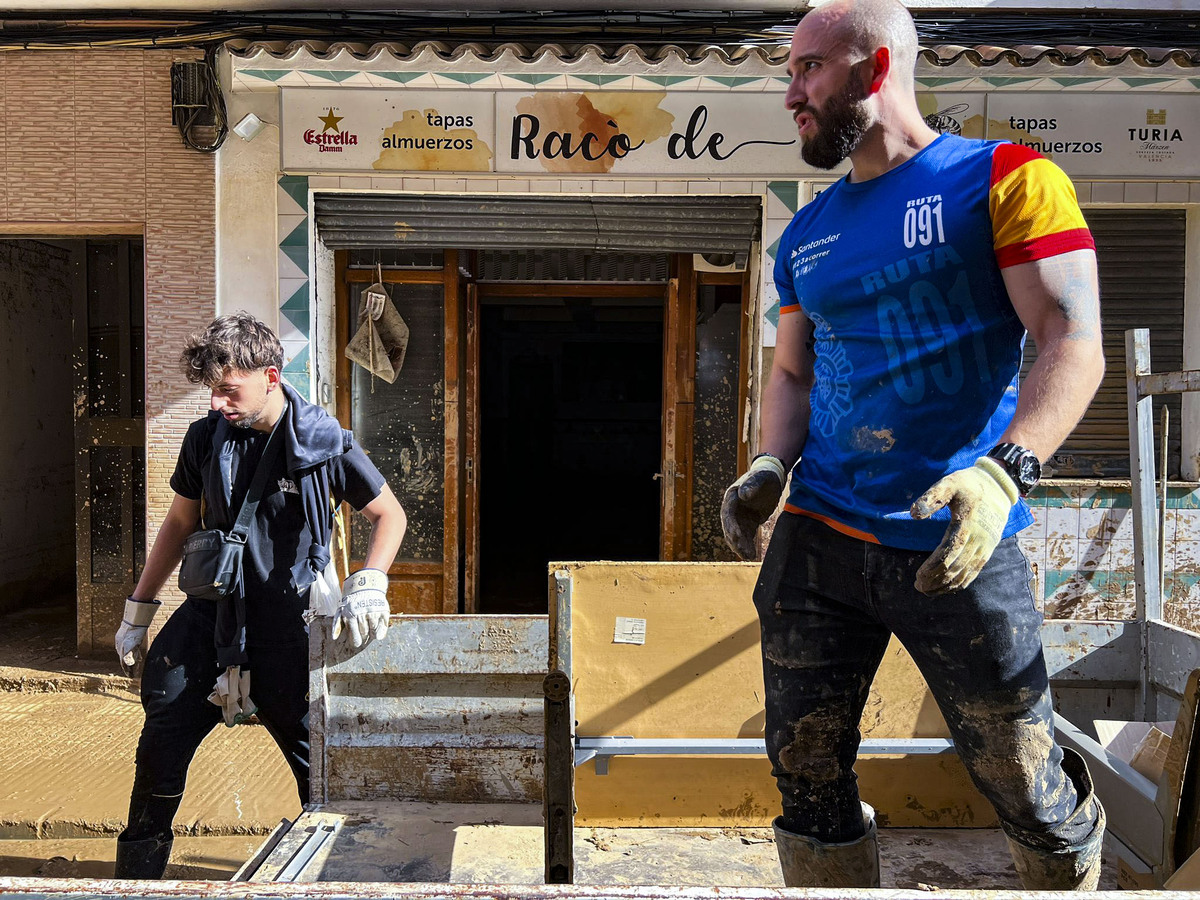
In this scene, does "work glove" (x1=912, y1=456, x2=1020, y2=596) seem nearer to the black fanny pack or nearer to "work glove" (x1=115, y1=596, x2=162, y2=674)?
the black fanny pack

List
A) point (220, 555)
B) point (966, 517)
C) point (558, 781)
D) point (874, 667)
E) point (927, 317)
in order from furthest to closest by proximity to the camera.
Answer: point (220, 555), point (558, 781), point (874, 667), point (927, 317), point (966, 517)

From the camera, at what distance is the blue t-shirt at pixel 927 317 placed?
1.74 metres

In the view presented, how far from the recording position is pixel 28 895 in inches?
44.3

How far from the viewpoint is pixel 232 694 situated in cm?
318

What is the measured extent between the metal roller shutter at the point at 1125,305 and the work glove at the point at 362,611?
5061mm

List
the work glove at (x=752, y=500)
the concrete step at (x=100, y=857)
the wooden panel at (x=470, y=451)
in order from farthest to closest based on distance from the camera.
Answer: the wooden panel at (x=470, y=451)
the concrete step at (x=100, y=857)
the work glove at (x=752, y=500)

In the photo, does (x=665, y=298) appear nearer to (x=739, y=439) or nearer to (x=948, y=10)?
(x=739, y=439)

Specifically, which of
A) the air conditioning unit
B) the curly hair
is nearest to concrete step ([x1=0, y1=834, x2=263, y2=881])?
the curly hair

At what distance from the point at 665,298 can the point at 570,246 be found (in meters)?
1.05

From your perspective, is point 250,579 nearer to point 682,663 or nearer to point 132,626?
point 132,626

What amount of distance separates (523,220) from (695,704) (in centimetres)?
385

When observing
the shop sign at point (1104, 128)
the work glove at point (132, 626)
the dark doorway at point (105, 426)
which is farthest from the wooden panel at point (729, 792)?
the dark doorway at point (105, 426)

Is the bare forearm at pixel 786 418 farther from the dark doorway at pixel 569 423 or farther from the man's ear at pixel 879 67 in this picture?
the dark doorway at pixel 569 423

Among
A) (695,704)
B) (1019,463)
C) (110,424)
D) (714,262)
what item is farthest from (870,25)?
(110,424)
